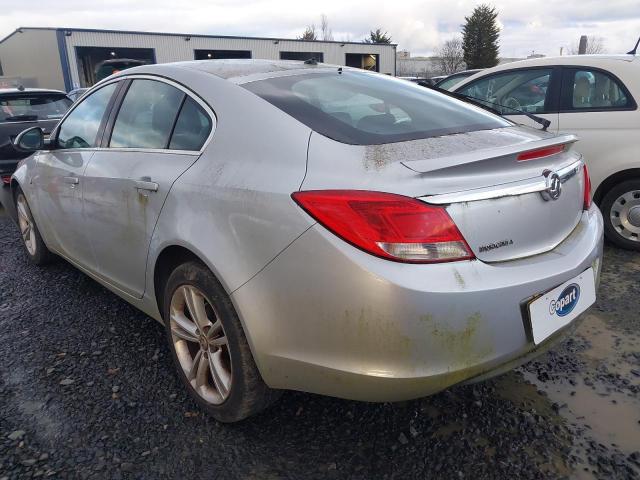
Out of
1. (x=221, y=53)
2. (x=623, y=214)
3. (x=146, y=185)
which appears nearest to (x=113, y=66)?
(x=221, y=53)

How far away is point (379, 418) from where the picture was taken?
2281mm

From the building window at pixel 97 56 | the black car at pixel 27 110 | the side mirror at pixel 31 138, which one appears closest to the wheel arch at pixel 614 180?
the side mirror at pixel 31 138

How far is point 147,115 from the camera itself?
2697 mm

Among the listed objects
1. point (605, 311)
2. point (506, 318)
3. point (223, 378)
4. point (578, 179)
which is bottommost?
point (605, 311)

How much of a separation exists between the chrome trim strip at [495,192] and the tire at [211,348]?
0.87 meters

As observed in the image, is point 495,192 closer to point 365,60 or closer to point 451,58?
point 365,60

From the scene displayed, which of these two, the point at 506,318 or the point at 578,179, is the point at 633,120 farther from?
the point at 506,318

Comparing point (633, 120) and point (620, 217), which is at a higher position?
point (633, 120)

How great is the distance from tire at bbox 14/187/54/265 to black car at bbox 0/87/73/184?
1966 mm

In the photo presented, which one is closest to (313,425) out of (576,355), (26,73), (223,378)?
(223,378)

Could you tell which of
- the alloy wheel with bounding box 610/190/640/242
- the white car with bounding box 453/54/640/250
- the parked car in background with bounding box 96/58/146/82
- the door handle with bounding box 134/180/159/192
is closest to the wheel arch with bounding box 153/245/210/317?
the door handle with bounding box 134/180/159/192

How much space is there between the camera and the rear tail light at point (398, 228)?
1619mm

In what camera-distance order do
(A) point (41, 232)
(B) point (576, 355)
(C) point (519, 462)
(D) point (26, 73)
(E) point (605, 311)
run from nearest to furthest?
(C) point (519, 462), (B) point (576, 355), (E) point (605, 311), (A) point (41, 232), (D) point (26, 73)

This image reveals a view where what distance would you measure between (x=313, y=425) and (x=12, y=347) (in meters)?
1.88
